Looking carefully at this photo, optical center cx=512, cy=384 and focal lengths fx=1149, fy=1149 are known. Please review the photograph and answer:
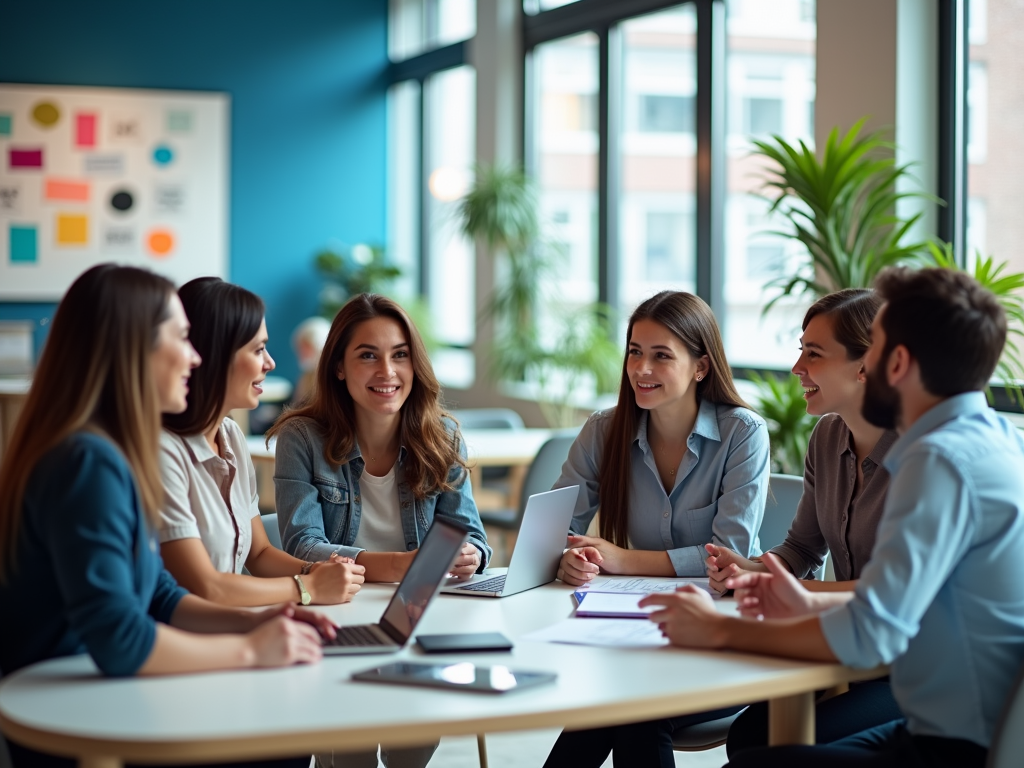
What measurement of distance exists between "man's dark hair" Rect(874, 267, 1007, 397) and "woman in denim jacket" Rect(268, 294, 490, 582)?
3.41 feet

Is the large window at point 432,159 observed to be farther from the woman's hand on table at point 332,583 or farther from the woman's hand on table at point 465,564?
the woman's hand on table at point 332,583

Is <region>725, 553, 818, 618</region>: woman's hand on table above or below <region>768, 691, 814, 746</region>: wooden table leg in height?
above

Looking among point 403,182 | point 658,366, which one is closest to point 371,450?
point 658,366

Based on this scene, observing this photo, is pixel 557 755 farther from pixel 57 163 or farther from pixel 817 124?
pixel 57 163

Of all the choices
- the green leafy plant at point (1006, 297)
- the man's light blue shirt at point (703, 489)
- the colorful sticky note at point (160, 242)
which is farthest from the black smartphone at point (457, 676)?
the colorful sticky note at point (160, 242)

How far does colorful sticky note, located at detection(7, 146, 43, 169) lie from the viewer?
24.3 ft

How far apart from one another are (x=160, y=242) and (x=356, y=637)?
651 centimetres

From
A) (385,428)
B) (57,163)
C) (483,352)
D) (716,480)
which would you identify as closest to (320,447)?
(385,428)

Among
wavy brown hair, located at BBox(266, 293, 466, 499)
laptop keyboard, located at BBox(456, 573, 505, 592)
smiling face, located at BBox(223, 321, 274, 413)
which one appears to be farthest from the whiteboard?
laptop keyboard, located at BBox(456, 573, 505, 592)

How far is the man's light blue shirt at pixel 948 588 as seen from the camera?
1.59 m

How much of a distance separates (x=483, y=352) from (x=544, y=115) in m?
1.49

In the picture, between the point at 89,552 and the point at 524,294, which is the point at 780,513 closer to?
the point at 89,552

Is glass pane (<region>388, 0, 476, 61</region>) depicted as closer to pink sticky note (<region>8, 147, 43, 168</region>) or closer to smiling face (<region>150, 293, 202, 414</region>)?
pink sticky note (<region>8, 147, 43, 168</region>)

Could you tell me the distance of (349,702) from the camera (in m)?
1.46
